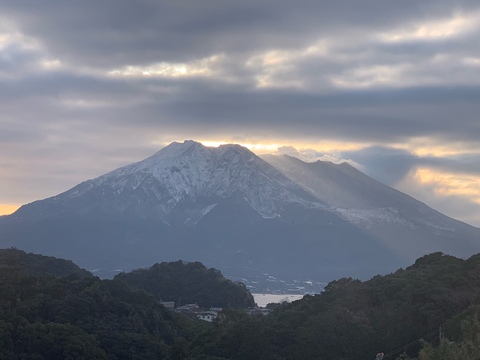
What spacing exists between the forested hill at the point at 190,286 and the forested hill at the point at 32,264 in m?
6.12

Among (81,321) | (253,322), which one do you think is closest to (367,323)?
(253,322)

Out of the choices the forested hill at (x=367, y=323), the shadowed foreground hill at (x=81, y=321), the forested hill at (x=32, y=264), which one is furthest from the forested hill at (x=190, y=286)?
the forested hill at (x=367, y=323)

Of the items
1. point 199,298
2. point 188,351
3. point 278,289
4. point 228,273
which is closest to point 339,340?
point 188,351

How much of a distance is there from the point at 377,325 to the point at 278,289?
12177 centimetres

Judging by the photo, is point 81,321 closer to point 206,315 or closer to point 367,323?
point 367,323

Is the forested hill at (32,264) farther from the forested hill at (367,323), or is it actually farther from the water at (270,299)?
the water at (270,299)

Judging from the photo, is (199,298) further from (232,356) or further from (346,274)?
(346,274)

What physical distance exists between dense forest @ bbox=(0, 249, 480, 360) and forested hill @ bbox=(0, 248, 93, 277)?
14.3 ft

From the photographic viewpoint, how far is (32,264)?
261 feet

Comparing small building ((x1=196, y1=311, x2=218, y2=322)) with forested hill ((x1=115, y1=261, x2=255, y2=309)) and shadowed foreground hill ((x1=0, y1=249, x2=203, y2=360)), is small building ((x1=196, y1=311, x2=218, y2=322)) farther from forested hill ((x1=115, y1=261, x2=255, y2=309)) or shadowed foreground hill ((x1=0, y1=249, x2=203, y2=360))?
shadowed foreground hill ((x1=0, y1=249, x2=203, y2=360))

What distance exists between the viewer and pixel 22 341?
50.4 m

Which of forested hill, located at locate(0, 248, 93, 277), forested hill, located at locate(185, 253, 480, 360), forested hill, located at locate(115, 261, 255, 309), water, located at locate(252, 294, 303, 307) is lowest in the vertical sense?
forested hill, located at locate(185, 253, 480, 360)

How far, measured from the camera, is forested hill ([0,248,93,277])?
6988 centimetres

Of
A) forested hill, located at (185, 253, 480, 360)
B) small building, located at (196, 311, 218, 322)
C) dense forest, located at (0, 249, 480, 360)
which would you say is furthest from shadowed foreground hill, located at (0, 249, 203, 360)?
small building, located at (196, 311, 218, 322)
